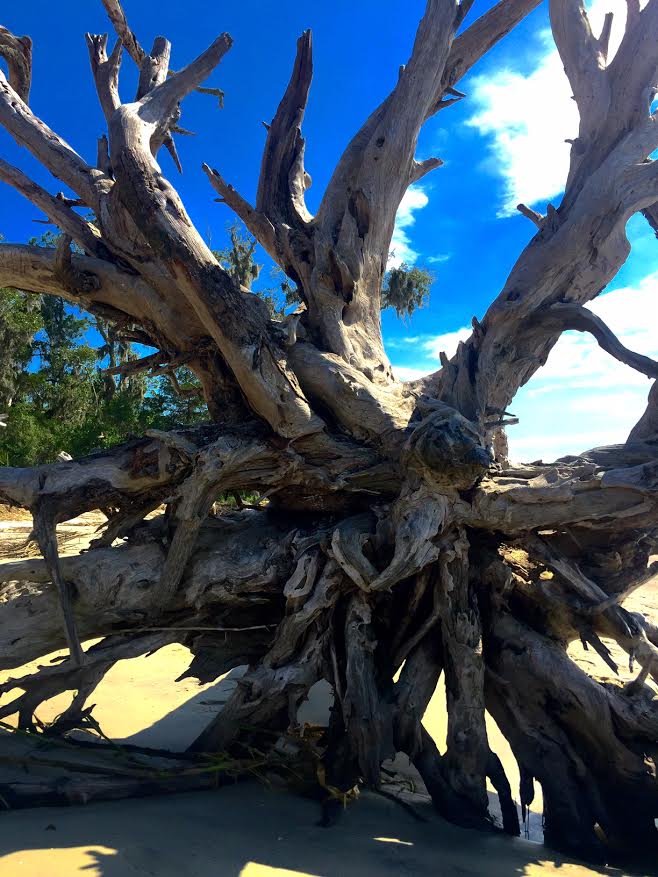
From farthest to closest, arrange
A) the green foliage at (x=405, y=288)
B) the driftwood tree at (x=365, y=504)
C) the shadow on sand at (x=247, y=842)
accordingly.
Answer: the green foliage at (x=405, y=288), the driftwood tree at (x=365, y=504), the shadow on sand at (x=247, y=842)

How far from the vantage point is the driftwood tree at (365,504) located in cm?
327

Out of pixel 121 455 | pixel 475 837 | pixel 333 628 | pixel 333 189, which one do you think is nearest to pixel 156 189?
pixel 333 189

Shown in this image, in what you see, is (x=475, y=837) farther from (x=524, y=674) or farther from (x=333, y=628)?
(x=333, y=628)

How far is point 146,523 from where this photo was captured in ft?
13.3

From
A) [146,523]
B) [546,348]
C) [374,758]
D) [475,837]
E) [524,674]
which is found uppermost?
[546,348]

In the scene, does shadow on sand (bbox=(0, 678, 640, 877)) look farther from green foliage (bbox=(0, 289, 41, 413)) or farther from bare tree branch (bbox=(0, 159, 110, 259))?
green foliage (bbox=(0, 289, 41, 413))

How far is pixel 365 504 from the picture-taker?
14.1 feet

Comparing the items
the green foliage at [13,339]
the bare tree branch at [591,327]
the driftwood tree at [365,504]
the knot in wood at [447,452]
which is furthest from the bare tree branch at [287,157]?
the green foliage at [13,339]

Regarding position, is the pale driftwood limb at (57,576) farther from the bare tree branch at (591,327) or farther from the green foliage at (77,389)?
the green foliage at (77,389)

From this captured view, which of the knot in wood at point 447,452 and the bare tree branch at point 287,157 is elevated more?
the bare tree branch at point 287,157

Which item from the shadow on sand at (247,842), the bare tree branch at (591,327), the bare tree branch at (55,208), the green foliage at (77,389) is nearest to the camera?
the shadow on sand at (247,842)

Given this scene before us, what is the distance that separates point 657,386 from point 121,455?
3.94 meters

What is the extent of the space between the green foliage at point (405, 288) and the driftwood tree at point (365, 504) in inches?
703

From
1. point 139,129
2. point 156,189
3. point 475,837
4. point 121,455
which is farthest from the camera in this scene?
point 139,129
